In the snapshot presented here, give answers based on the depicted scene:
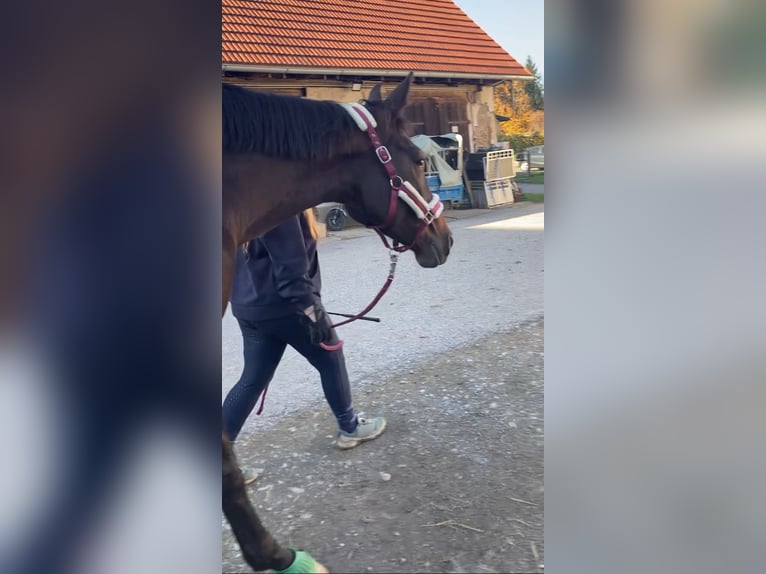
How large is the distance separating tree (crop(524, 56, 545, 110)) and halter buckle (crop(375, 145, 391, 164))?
36cm

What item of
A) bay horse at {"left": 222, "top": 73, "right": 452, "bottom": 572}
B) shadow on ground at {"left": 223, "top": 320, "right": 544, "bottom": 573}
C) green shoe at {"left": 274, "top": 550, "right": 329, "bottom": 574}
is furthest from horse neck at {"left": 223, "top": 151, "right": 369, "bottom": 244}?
green shoe at {"left": 274, "top": 550, "right": 329, "bottom": 574}

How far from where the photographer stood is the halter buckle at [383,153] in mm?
1658

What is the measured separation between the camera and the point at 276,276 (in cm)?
158

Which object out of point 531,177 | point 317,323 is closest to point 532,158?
point 531,177

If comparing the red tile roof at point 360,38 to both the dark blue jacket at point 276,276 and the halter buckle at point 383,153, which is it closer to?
the halter buckle at point 383,153

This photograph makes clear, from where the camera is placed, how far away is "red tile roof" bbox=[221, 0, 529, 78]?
1.55m

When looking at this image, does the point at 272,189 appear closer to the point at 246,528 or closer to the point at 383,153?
the point at 383,153

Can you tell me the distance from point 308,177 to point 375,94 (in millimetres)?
255

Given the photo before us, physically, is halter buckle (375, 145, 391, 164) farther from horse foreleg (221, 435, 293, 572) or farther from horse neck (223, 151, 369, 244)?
horse foreleg (221, 435, 293, 572)
